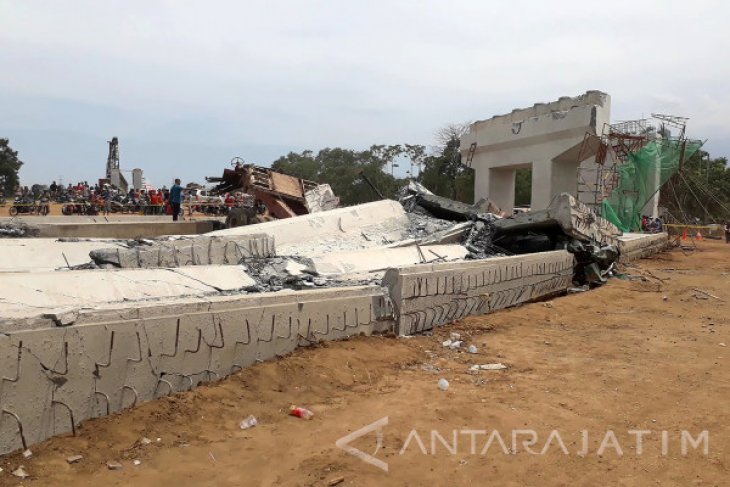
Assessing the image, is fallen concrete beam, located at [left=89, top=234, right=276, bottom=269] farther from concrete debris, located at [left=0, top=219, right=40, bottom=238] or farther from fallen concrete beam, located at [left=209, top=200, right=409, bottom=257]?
concrete debris, located at [left=0, top=219, right=40, bottom=238]

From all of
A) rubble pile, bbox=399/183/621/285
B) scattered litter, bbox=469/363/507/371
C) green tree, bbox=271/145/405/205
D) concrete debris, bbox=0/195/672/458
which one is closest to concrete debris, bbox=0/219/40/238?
concrete debris, bbox=0/195/672/458

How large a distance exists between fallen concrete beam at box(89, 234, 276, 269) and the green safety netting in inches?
521

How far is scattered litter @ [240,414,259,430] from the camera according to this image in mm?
3623

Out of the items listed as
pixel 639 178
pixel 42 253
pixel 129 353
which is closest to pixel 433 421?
pixel 129 353

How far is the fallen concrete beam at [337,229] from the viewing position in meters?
8.35

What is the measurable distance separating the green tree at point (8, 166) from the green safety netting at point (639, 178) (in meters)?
38.6

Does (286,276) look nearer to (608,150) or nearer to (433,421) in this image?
(433,421)

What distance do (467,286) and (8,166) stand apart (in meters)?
42.3

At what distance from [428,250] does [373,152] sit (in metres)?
40.2

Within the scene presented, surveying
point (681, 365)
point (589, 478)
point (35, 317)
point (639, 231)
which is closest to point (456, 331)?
point (681, 365)

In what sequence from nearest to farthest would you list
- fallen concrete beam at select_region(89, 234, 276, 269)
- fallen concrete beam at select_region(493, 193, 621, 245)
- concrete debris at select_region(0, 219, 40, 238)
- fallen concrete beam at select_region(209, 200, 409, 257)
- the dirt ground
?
the dirt ground, fallen concrete beam at select_region(89, 234, 276, 269), fallen concrete beam at select_region(209, 200, 409, 257), concrete debris at select_region(0, 219, 40, 238), fallen concrete beam at select_region(493, 193, 621, 245)

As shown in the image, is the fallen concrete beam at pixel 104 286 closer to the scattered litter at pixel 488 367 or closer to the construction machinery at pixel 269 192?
the scattered litter at pixel 488 367

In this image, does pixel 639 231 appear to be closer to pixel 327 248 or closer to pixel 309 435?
pixel 327 248

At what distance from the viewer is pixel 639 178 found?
17609 mm
